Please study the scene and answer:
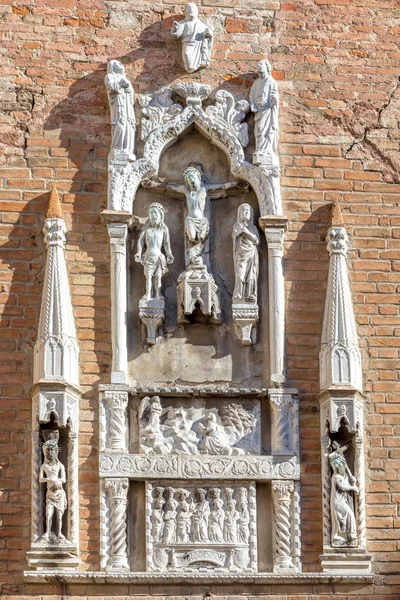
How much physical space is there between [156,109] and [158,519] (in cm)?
287

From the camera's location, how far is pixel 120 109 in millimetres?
13398

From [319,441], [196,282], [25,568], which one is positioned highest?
[196,282]

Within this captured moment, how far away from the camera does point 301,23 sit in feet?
45.4

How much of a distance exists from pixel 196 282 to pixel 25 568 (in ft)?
7.25

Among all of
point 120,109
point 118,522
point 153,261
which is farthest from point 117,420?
point 120,109

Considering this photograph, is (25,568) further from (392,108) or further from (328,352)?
(392,108)

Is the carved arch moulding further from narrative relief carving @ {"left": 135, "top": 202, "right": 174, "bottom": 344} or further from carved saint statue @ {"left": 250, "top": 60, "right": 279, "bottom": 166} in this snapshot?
narrative relief carving @ {"left": 135, "top": 202, "right": 174, "bottom": 344}

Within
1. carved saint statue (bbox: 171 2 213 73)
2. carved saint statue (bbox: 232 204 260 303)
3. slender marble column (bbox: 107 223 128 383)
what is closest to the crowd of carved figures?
→ slender marble column (bbox: 107 223 128 383)

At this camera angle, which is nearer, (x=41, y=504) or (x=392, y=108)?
(x=41, y=504)

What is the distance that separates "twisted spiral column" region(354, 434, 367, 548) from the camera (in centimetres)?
1258

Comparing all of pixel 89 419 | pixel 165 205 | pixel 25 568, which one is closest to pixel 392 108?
pixel 165 205

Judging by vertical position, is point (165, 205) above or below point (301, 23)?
below

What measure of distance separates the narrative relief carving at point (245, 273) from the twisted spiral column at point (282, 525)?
1027mm

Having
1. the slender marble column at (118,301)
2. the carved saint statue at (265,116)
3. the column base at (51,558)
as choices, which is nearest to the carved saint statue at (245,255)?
the carved saint statue at (265,116)
